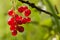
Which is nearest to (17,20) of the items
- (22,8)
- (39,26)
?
(22,8)

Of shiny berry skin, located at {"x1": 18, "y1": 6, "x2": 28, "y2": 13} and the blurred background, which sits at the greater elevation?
shiny berry skin, located at {"x1": 18, "y1": 6, "x2": 28, "y2": 13}

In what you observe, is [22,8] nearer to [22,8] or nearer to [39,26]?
[22,8]

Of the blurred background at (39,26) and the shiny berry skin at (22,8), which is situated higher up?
the shiny berry skin at (22,8)

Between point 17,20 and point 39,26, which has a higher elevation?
point 17,20

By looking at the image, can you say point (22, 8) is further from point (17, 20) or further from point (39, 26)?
point (39, 26)

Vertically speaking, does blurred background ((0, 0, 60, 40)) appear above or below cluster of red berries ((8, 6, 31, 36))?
below

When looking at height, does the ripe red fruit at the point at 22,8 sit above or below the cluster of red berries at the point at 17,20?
above

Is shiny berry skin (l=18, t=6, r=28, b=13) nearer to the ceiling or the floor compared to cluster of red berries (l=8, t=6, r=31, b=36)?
nearer to the ceiling

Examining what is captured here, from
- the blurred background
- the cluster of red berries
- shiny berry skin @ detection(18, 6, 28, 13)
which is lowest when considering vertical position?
the blurred background

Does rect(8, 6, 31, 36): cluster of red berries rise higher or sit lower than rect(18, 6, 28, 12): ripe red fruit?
lower

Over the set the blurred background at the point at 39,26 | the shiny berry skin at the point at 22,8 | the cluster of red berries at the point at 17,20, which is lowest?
the blurred background at the point at 39,26

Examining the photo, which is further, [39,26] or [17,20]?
[39,26]
